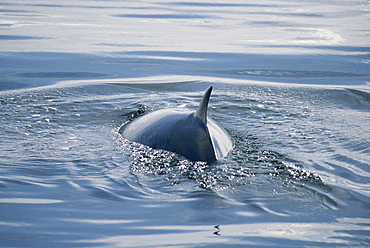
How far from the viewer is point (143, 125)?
5.33 meters

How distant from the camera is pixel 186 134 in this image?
14.6 feet

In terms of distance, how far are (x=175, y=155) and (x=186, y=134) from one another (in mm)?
204

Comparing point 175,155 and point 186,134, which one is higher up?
point 186,134

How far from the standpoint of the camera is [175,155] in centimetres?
443

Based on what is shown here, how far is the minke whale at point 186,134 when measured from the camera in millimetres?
4320

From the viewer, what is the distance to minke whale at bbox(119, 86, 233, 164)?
4.32m

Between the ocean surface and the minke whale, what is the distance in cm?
10

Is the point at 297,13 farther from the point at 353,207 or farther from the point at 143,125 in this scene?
the point at 353,207

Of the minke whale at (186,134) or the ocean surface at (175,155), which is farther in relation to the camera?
the minke whale at (186,134)

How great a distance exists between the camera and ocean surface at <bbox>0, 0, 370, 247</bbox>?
324 cm

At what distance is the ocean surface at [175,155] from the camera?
3.24 m

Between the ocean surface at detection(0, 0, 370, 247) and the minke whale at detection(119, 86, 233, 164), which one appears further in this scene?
the minke whale at detection(119, 86, 233, 164)

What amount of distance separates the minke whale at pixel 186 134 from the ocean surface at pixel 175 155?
10cm

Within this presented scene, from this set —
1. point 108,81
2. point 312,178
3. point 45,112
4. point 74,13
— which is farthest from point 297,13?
point 312,178
